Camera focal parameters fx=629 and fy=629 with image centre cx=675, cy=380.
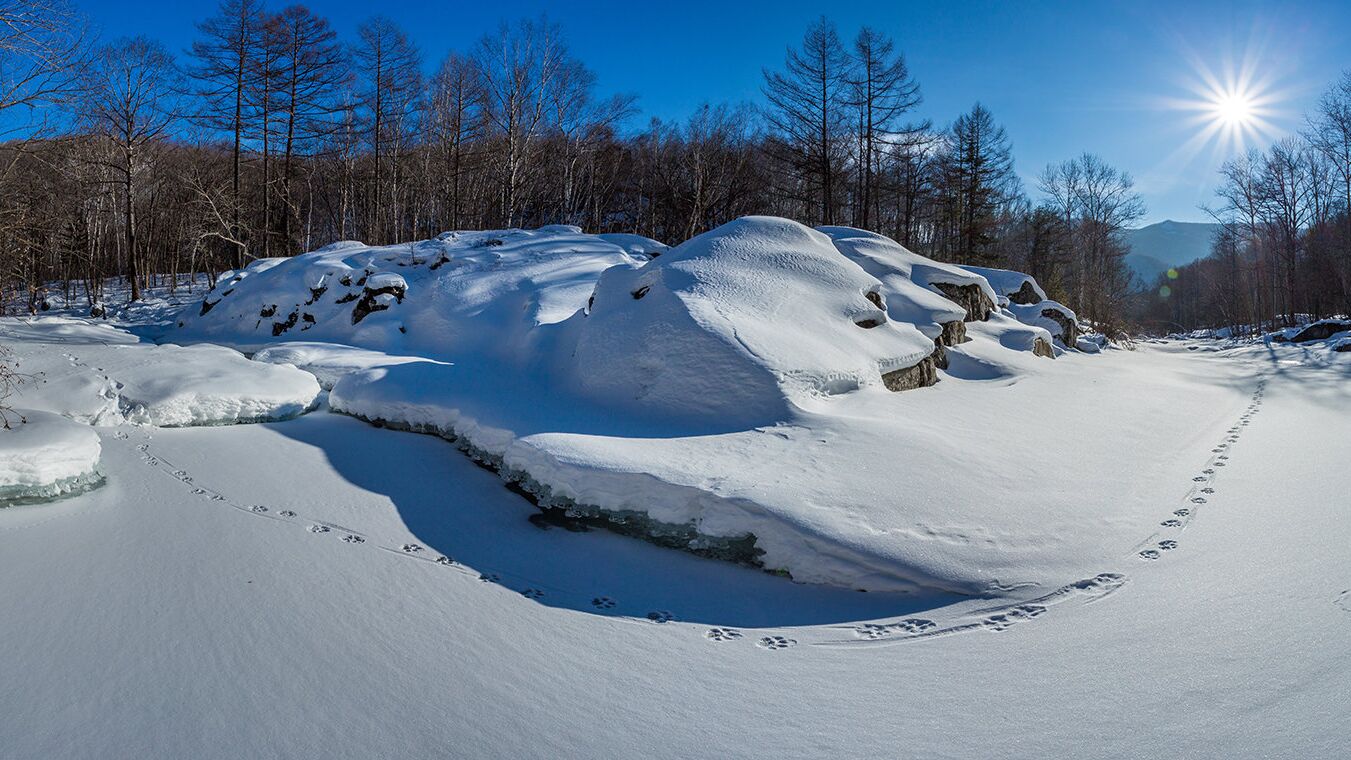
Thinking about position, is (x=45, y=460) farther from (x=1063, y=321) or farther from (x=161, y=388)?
(x=1063, y=321)

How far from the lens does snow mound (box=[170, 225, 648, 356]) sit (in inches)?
461

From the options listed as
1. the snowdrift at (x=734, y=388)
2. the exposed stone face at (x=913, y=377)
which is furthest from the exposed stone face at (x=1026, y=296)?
the exposed stone face at (x=913, y=377)

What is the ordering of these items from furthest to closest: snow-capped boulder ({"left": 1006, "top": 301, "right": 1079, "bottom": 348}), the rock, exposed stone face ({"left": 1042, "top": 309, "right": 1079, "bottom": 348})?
exposed stone face ({"left": 1042, "top": 309, "right": 1079, "bottom": 348}), snow-capped boulder ({"left": 1006, "top": 301, "right": 1079, "bottom": 348}), the rock

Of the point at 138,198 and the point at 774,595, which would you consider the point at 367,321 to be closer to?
the point at 774,595

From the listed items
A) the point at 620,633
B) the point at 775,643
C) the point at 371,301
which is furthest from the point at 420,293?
the point at 775,643

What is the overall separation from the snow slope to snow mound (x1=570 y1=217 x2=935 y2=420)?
1.55 m

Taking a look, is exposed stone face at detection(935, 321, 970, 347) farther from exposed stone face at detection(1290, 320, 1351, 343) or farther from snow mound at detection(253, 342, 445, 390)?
exposed stone face at detection(1290, 320, 1351, 343)

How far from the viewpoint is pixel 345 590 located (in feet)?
11.7

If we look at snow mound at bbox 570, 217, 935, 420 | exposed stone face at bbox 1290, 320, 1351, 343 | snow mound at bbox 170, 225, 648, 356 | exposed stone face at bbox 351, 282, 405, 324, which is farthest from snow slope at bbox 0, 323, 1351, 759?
exposed stone face at bbox 1290, 320, 1351, 343

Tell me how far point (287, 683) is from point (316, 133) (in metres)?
22.9

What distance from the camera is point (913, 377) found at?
315 inches

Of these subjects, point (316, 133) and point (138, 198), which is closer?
point (316, 133)

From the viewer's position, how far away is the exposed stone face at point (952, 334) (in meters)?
9.91

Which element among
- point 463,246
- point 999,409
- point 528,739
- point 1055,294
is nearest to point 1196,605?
point 528,739
